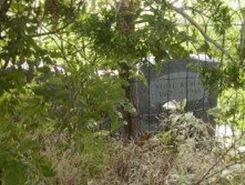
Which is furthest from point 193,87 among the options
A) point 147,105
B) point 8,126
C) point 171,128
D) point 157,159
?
point 8,126

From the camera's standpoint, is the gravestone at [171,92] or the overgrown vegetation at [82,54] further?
the gravestone at [171,92]

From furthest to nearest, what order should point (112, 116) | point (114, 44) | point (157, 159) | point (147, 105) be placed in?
point (147, 105) < point (157, 159) < point (114, 44) < point (112, 116)

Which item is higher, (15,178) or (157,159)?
(15,178)

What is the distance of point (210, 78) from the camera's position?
5.23 ft

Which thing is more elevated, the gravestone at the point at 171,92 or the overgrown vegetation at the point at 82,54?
the overgrown vegetation at the point at 82,54

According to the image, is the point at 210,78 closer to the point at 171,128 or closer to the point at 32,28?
the point at 32,28

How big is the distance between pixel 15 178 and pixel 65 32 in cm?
59

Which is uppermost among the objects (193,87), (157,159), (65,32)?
(65,32)

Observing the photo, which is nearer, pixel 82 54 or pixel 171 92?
pixel 82 54

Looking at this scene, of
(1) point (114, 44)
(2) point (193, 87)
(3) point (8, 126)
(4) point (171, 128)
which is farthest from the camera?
(2) point (193, 87)

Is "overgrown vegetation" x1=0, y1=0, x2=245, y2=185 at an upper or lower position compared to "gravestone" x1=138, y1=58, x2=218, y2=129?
upper

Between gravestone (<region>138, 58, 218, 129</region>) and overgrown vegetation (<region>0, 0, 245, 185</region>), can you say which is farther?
gravestone (<region>138, 58, 218, 129</region>)

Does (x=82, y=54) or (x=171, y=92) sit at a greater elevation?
(x=82, y=54)

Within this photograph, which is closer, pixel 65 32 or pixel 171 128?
pixel 65 32
